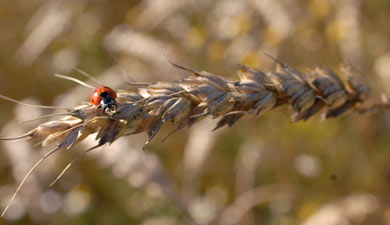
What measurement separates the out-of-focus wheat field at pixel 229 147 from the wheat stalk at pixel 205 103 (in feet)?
2.70

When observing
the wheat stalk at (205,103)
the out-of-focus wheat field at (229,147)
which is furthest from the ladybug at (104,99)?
the out-of-focus wheat field at (229,147)

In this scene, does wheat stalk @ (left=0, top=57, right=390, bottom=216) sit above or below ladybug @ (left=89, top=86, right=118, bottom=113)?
below

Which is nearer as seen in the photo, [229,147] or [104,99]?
[104,99]

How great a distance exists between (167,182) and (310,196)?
2.99 ft

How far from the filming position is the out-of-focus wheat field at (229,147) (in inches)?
86.3

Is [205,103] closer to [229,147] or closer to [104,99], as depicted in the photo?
[104,99]

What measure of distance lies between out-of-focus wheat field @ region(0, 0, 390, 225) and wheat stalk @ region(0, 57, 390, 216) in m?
0.82

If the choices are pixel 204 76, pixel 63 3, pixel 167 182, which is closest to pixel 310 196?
pixel 167 182

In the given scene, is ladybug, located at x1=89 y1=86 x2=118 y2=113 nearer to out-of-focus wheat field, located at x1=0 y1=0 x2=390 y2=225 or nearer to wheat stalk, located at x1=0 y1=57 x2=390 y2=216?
wheat stalk, located at x1=0 y1=57 x2=390 y2=216

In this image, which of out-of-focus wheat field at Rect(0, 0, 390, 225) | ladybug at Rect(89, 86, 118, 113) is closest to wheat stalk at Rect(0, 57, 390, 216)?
ladybug at Rect(89, 86, 118, 113)

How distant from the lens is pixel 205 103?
42.2 inches

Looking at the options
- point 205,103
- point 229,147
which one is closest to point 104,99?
point 205,103

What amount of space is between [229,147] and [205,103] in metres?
1.91

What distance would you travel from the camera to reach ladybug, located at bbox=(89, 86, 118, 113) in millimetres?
1072
